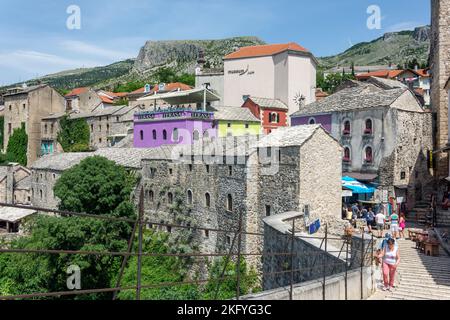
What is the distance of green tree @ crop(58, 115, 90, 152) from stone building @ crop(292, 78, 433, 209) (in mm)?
32577

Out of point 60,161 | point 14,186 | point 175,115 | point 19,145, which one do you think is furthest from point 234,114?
point 19,145

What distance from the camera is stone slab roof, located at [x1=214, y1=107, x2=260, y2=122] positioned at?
3601cm

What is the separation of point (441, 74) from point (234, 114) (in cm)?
1620

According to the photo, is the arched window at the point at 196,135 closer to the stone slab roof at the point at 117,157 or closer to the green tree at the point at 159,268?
the stone slab roof at the point at 117,157

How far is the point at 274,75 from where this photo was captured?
50.8 metres

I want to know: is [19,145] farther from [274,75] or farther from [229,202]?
[229,202]

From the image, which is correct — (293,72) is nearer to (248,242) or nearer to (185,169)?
(185,169)

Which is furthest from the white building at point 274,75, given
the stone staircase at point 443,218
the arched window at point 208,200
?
the stone staircase at point 443,218

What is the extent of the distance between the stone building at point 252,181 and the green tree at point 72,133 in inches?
1060

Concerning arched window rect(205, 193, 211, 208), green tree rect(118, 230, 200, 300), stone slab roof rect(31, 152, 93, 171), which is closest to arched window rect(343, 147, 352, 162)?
arched window rect(205, 193, 211, 208)

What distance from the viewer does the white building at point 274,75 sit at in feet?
161

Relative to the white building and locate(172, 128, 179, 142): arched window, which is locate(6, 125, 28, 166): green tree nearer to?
the white building
